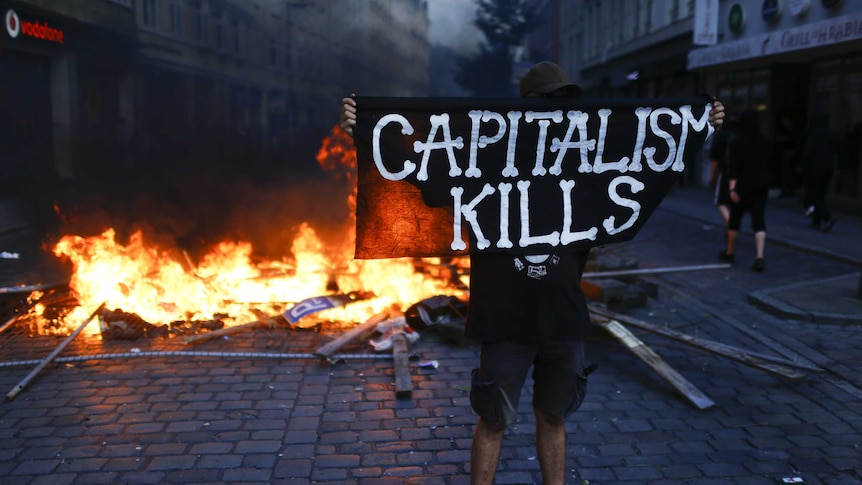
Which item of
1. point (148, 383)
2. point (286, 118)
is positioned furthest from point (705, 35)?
point (148, 383)

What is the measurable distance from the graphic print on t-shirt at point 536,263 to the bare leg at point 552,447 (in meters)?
0.64

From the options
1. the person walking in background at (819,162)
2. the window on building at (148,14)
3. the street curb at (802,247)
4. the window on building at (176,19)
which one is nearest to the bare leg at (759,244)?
the street curb at (802,247)

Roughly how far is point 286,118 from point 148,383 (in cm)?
1608

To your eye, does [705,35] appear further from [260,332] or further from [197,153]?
[260,332]

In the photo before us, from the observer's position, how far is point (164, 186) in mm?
13469

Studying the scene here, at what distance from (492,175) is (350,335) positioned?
9.14ft

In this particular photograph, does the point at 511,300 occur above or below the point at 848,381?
above

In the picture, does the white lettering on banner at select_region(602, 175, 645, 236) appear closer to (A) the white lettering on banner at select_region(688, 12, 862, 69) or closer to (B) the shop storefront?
(B) the shop storefront

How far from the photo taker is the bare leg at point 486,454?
3104mm

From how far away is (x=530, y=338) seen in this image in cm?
303

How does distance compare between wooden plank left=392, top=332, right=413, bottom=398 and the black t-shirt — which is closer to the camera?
the black t-shirt

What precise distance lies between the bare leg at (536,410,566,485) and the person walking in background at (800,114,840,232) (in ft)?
33.1

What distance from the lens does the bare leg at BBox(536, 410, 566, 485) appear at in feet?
→ 10.4

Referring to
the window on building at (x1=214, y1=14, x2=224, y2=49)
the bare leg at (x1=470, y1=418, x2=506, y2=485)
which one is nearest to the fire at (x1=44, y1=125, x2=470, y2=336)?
the bare leg at (x1=470, y1=418, x2=506, y2=485)
